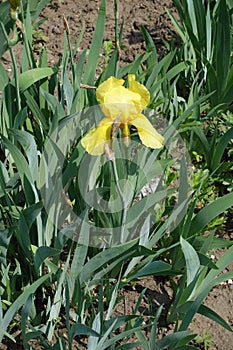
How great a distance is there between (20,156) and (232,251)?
2.21ft

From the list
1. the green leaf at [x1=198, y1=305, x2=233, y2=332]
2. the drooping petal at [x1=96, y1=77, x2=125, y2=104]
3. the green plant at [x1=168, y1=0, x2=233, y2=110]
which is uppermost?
the drooping petal at [x1=96, y1=77, x2=125, y2=104]

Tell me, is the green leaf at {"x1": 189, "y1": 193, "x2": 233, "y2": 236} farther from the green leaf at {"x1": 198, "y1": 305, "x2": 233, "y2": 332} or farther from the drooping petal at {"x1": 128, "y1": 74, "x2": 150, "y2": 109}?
the drooping petal at {"x1": 128, "y1": 74, "x2": 150, "y2": 109}

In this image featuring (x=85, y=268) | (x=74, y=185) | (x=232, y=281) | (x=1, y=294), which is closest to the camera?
(x=85, y=268)

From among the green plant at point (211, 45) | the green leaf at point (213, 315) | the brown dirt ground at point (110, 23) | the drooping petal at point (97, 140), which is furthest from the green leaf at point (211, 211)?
the brown dirt ground at point (110, 23)

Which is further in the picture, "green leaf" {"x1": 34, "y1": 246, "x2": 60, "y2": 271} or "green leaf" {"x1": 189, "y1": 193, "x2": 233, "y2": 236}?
"green leaf" {"x1": 189, "y1": 193, "x2": 233, "y2": 236}

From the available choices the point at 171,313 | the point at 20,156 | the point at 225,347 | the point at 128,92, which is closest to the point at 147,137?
the point at 128,92

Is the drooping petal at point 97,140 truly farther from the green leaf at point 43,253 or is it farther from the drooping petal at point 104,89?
the green leaf at point 43,253

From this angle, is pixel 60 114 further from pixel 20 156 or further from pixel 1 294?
pixel 1 294

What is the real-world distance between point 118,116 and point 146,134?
0.11 metres

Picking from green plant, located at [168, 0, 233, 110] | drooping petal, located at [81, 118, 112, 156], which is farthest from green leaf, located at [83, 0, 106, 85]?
drooping petal, located at [81, 118, 112, 156]

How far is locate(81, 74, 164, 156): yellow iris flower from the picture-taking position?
4.64 ft

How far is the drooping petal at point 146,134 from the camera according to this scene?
1.44 meters

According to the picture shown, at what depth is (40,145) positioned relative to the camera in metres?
2.10

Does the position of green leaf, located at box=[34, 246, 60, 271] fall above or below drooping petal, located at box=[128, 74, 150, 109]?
below
